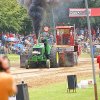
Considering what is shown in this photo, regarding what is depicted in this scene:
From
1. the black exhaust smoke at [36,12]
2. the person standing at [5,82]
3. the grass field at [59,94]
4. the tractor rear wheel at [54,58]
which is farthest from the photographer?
the black exhaust smoke at [36,12]

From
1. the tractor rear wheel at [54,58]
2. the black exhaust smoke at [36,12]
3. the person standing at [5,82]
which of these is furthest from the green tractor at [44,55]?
the person standing at [5,82]

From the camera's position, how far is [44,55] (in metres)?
26.5

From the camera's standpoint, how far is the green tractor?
2620cm

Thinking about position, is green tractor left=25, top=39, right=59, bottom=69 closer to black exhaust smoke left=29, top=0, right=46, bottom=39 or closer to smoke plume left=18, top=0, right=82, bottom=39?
smoke plume left=18, top=0, right=82, bottom=39

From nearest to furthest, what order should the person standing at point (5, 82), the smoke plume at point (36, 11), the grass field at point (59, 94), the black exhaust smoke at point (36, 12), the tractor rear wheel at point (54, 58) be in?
1. the person standing at point (5, 82)
2. the grass field at point (59, 94)
3. the tractor rear wheel at point (54, 58)
4. the smoke plume at point (36, 11)
5. the black exhaust smoke at point (36, 12)

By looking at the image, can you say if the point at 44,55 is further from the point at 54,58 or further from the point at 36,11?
the point at 36,11

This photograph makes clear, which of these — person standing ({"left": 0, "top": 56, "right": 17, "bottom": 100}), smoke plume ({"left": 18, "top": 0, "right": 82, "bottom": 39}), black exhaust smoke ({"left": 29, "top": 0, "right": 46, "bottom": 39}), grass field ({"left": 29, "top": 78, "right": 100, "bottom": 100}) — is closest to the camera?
person standing ({"left": 0, "top": 56, "right": 17, "bottom": 100})

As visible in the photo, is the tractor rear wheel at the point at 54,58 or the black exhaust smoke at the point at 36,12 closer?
the tractor rear wheel at the point at 54,58

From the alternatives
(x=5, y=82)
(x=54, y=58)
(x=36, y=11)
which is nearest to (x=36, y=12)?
(x=36, y=11)

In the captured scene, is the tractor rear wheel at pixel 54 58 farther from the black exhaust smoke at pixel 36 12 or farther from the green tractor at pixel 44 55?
the black exhaust smoke at pixel 36 12

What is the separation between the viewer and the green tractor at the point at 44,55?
2620 cm

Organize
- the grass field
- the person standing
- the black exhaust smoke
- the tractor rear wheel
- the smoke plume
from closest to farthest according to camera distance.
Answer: the person standing < the grass field < the tractor rear wheel < the smoke plume < the black exhaust smoke

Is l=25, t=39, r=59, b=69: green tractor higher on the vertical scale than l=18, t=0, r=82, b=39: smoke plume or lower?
lower

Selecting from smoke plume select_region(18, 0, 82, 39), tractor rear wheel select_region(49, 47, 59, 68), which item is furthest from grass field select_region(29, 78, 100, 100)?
smoke plume select_region(18, 0, 82, 39)
